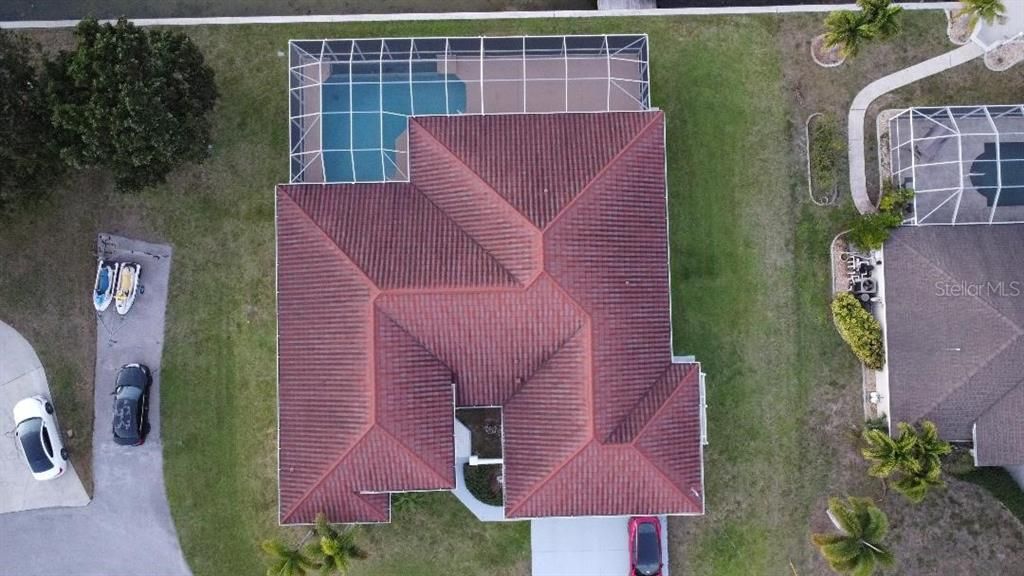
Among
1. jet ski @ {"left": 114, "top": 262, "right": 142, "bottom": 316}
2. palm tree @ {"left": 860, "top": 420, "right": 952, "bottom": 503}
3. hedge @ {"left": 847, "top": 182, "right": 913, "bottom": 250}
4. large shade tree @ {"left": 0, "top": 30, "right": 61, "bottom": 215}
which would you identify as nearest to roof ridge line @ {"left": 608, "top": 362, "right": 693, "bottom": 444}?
palm tree @ {"left": 860, "top": 420, "right": 952, "bottom": 503}

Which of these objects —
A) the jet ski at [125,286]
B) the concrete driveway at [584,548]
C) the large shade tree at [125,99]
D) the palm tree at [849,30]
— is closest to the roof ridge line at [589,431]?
the concrete driveway at [584,548]

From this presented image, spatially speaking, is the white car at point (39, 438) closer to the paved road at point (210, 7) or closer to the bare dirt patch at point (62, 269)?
the bare dirt patch at point (62, 269)

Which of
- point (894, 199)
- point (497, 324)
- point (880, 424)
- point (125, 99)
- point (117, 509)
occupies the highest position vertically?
point (125, 99)

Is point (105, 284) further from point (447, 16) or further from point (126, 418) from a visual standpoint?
point (447, 16)

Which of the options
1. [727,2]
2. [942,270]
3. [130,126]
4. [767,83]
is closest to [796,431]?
[942,270]

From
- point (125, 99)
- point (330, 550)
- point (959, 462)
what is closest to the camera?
point (125, 99)

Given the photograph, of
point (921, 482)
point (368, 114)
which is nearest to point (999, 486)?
point (921, 482)
